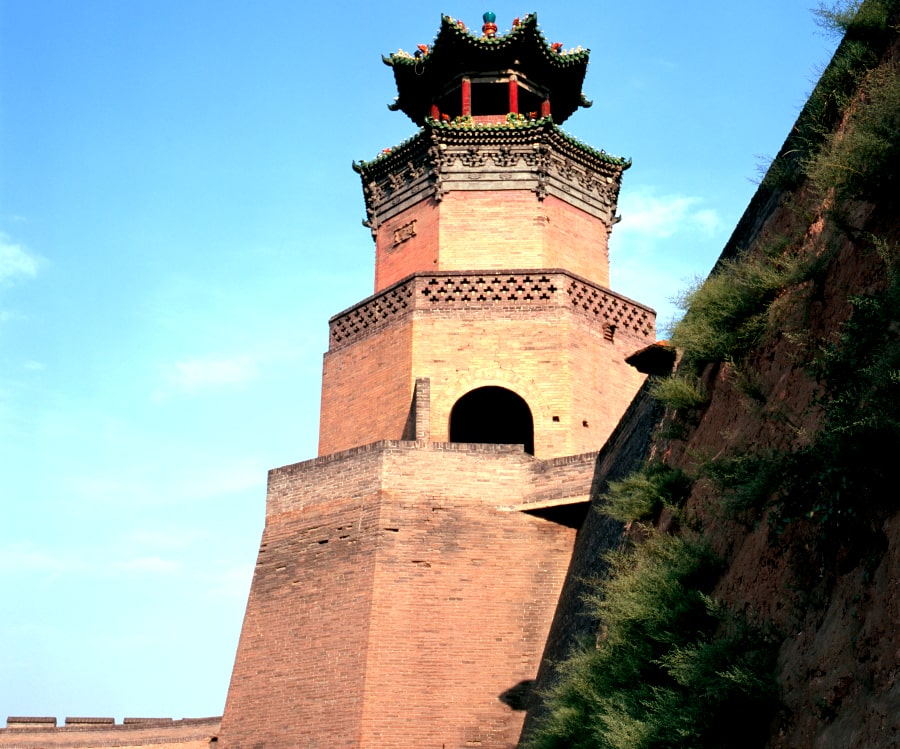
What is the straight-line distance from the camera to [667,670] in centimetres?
693

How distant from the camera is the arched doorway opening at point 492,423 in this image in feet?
66.1

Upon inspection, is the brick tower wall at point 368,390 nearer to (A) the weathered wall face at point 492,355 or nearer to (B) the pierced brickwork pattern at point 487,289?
(A) the weathered wall face at point 492,355

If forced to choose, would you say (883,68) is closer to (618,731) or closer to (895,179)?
(895,179)

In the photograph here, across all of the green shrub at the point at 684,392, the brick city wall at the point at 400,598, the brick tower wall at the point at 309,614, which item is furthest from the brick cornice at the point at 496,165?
the green shrub at the point at 684,392

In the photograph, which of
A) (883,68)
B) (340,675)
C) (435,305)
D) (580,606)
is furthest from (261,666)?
(883,68)

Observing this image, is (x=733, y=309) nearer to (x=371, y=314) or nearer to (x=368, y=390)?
(x=368, y=390)

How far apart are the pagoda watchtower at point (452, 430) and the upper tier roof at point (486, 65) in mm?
41

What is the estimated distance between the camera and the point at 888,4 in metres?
7.34

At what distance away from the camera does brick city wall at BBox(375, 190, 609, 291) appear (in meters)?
18.4

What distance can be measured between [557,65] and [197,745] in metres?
13.2

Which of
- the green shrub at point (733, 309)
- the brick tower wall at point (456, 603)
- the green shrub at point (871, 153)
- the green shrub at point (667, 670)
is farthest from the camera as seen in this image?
the brick tower wall at point (456, 603)

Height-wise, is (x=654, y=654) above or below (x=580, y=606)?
below

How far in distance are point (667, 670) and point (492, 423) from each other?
1364cm

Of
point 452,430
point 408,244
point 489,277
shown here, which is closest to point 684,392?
point 489,277
